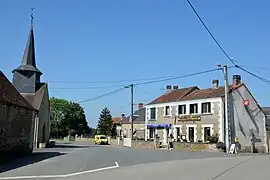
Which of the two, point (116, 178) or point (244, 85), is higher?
point (244, 85)

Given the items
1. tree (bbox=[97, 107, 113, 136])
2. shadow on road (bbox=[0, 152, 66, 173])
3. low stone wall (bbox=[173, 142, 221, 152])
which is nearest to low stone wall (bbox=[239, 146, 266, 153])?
low stone wall (bbox=[173, 142, 221, 152])

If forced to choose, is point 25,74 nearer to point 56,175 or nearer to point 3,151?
point 3,151

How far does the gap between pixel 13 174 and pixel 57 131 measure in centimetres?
8935

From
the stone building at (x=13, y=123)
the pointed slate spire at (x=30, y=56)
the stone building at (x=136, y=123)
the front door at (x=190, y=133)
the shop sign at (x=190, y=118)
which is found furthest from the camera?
the stone building at (x=136, y=123)

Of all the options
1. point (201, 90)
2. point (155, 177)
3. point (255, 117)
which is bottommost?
point (155, 177)

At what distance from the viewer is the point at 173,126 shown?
2036 inches

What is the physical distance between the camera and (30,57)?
52250 millimetres

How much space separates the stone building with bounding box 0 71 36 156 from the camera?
955 inches

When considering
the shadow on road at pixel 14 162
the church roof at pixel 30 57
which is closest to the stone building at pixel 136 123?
the church roof at pixel 30 57

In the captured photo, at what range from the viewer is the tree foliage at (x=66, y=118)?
103812mm

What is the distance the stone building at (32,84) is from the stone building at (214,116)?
15.5 m

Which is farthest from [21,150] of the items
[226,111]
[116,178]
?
[226,111]

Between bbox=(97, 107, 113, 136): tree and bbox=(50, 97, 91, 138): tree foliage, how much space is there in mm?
7488

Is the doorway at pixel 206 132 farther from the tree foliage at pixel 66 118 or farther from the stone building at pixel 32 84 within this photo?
the tree foliage at pixel 66 118
